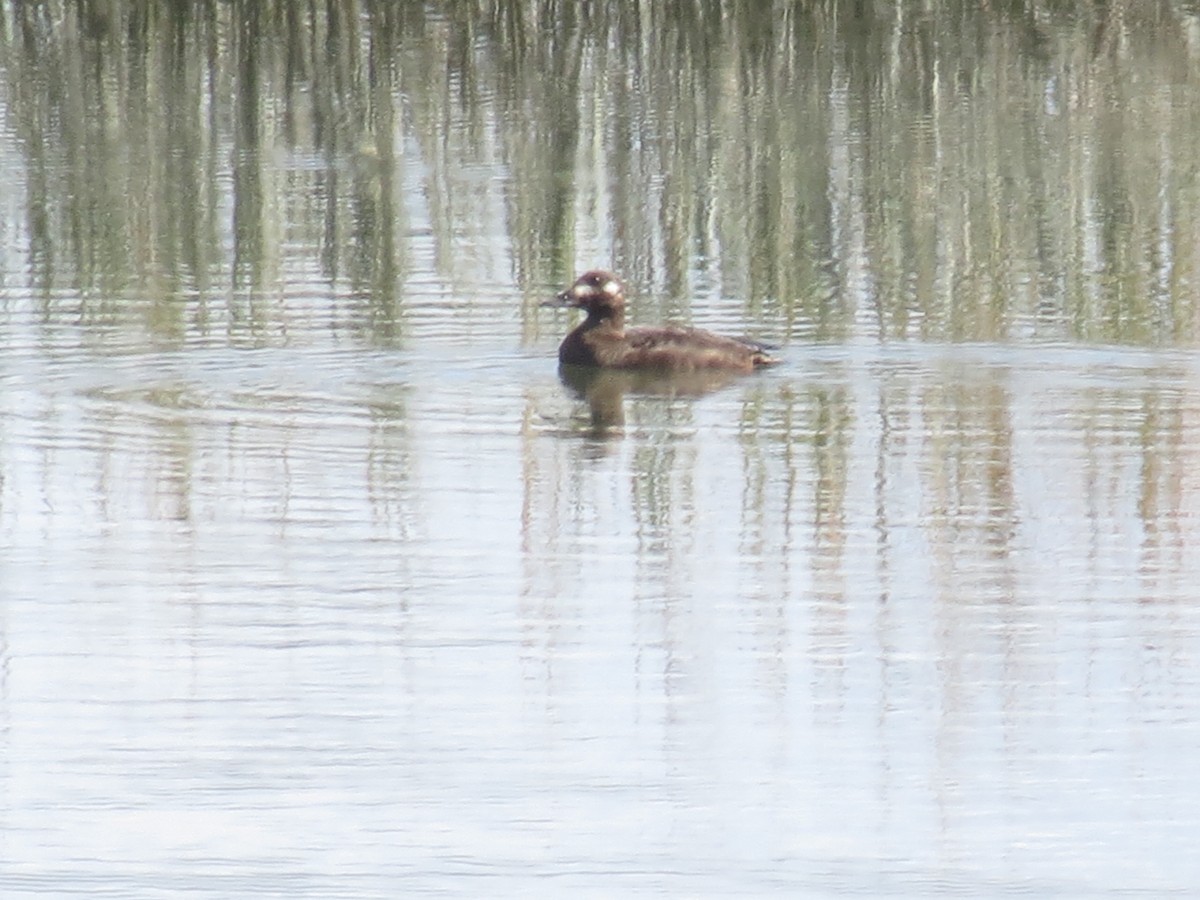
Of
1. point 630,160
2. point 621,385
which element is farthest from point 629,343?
point 630,160

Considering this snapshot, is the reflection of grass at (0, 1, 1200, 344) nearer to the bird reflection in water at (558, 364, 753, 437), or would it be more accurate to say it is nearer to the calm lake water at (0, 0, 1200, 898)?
the calm lake water at (0, 0, 1200, 898)

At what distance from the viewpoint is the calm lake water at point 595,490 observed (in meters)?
5.66

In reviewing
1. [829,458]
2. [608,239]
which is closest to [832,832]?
[829,458]

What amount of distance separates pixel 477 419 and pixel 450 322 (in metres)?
1.65

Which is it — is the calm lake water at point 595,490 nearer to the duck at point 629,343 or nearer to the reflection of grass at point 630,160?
the reflection of grass at point 630,160

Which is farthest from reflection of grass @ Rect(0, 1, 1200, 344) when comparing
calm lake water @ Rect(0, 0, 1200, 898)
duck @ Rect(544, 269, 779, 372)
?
duck @ Rect(544, 269, 779, 372)

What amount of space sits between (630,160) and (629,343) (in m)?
4.29

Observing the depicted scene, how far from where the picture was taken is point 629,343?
11344mm

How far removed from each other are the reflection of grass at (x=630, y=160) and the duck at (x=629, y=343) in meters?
0.57

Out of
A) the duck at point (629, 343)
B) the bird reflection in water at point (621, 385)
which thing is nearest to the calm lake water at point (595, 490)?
the bird reflection in water at point (621, 385)

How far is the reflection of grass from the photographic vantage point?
12.2 metres

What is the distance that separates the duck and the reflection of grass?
574 mm

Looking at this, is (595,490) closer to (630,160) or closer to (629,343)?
(629,343)

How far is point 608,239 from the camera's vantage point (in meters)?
13.2
